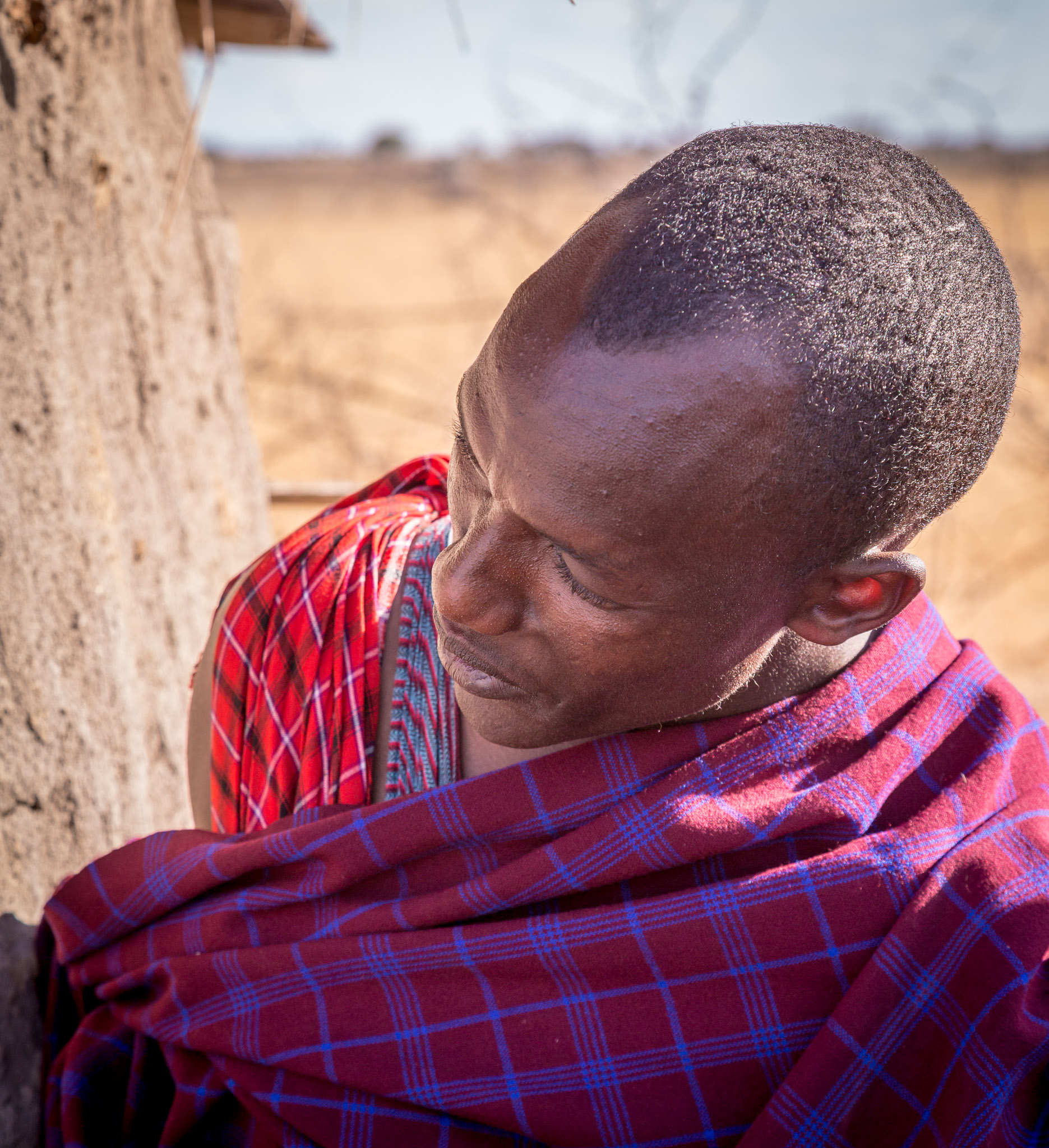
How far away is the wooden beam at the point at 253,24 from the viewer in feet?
8.75

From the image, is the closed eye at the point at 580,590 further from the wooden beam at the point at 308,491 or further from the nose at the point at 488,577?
the wooden beam at the point at 308,491

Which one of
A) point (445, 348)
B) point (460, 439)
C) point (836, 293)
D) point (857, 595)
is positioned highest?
point (445, 348)

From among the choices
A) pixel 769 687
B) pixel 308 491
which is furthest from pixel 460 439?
pixel 308 491

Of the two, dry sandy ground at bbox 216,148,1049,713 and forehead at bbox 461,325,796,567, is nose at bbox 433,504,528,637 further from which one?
dry sandy ground at bbox 216,148,1049,713

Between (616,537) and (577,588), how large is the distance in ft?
→ 0.30

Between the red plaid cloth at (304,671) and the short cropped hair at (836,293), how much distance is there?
628 mm

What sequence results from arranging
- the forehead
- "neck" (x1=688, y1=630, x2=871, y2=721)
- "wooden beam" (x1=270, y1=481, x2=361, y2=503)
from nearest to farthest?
the forehead, "neck" (x1=688, y1=630, x2=871, y2=721), "wooden beam" (x1=270, y1=481, x2=361, y2=503)

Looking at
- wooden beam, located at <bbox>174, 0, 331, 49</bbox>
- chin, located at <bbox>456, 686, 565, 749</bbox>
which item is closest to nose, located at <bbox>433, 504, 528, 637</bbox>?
chin, located at <bbox>456, 686, 565, 749</bbox>

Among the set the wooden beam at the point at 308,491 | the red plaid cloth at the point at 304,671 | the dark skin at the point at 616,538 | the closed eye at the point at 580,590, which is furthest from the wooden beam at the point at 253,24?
the closed eye at the point at 580,590

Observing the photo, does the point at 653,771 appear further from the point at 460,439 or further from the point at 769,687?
the point at 460,439

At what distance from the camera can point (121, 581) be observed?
1.70 meters

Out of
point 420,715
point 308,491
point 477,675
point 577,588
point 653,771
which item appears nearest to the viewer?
point 577,588

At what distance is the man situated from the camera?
869mm

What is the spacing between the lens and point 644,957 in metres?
1.11
